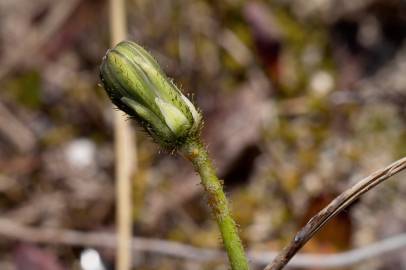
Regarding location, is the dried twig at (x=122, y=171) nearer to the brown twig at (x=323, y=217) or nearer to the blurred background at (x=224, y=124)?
the blurred background at (x=224, y=124)

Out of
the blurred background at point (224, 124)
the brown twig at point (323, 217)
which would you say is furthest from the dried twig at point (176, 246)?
the brown twig at point (323, 217)

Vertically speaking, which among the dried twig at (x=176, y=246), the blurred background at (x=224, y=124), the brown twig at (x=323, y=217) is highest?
the blurred background at (x=224, y=124)

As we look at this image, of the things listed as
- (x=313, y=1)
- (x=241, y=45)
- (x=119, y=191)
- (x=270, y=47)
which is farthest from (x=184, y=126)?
(x=313, y=1)

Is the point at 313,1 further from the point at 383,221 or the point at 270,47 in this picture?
the point at 383,221

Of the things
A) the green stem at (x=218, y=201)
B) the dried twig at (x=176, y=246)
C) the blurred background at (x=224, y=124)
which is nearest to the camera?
the green stem at (x=218, y=201)

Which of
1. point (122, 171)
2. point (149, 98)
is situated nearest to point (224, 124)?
point (122, 171)
